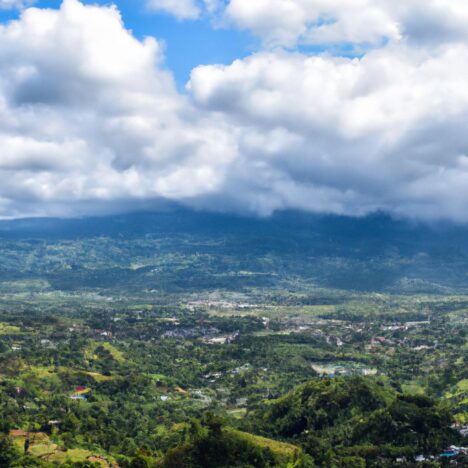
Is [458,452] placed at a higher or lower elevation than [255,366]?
higher

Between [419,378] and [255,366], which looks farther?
[255,366]

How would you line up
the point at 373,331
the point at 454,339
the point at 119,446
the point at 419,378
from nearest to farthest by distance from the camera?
the point at 119,446 → the point at 419,378 → the point at 454,339 → the point at 373,331

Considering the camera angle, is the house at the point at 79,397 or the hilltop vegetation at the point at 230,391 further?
the house at the point at 79,397

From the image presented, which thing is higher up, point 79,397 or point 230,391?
point 79,397

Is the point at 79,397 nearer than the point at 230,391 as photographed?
Yes

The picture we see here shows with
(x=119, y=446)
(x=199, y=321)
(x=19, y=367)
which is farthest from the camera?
(x=199, y=321)

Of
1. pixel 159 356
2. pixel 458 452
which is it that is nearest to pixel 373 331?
pixel 159 356

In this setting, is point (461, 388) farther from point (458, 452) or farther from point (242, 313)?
point (242, 313)

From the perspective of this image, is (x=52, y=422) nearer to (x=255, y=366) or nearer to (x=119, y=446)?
(x=119, y=446)

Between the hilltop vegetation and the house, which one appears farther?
the house
